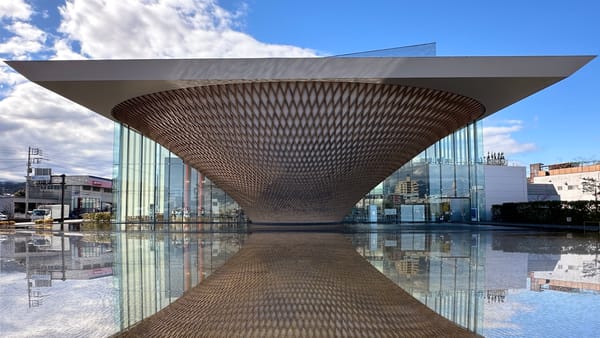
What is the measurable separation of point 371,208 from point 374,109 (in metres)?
22.2

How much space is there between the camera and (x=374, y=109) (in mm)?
16156

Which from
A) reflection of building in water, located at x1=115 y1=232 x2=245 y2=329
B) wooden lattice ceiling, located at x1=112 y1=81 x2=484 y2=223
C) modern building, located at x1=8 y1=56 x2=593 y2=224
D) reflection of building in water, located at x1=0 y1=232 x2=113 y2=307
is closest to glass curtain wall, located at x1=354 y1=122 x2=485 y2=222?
modern building, located at x1=8 y1=56 x2=593 y2=224

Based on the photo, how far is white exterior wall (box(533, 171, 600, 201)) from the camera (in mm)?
47906

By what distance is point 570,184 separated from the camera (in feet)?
166

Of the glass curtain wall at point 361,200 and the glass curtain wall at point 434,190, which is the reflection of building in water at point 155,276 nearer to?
the glass curtain wall at point 361,200

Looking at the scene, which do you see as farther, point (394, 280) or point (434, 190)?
point (434, 190)

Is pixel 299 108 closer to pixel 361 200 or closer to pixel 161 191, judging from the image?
pixel 361 200

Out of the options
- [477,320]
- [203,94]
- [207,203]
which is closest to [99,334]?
[477,320]

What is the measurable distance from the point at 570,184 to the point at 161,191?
143 feet

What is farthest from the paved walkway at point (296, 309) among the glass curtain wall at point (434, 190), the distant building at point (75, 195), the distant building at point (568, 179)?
the distant building at point (75, 195)

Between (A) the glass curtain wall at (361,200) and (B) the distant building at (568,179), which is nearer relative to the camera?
(A) the glass curtain wall at (361,200)

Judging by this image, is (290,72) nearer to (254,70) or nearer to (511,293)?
(254,70)

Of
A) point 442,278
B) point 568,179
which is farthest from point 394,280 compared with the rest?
point 568,179

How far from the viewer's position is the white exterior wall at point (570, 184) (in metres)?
47.9
